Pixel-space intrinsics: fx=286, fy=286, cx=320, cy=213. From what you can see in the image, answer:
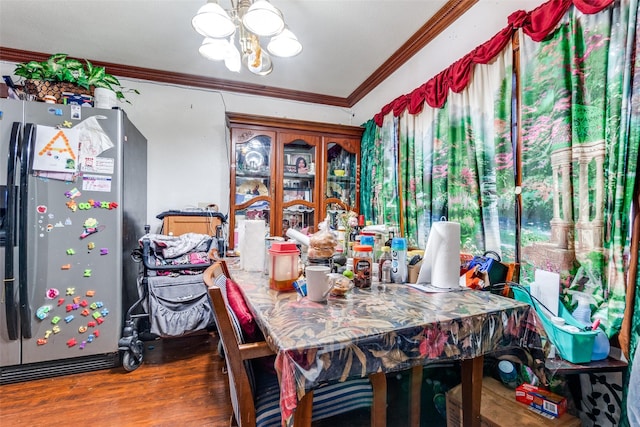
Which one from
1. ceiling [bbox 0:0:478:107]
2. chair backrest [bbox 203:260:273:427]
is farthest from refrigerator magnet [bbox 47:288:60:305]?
ceiling [bbox 0:0:478:107]

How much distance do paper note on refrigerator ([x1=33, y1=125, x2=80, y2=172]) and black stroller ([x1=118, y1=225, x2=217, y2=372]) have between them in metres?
0.69

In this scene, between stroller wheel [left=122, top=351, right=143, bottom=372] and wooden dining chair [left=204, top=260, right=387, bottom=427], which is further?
stroller wheel [left=122, top=351, right=143, bottom=372]

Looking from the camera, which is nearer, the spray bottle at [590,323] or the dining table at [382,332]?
the dining table at [382,332]

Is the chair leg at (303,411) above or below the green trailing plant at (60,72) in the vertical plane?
below

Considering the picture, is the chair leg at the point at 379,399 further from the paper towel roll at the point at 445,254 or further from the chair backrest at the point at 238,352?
the paper towel roll at the point at 445,254

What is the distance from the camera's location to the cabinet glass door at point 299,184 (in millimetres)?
3076

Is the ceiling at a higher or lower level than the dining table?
higher

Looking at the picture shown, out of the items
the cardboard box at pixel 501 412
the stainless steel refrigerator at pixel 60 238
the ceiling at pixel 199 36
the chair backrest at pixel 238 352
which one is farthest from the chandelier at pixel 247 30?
the cardboard box at pixel 501 412

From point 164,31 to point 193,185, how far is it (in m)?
1.43

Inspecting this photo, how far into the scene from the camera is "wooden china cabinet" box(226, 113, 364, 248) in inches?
114

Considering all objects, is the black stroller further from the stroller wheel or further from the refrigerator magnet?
the refrigerator magnet

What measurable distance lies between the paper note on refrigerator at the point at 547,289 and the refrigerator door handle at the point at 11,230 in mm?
3020

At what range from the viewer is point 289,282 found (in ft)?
3.80

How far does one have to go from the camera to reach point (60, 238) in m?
1.94
